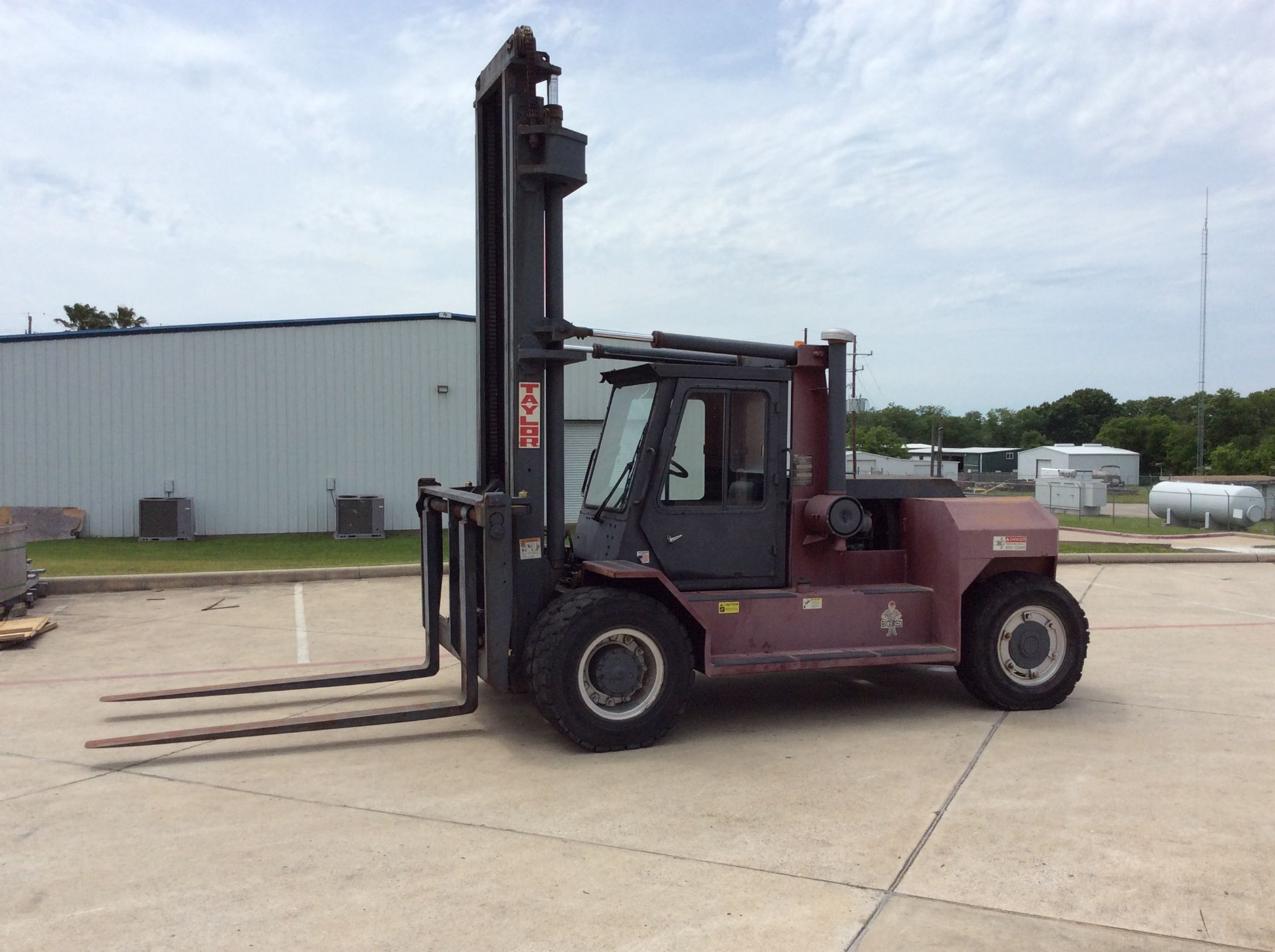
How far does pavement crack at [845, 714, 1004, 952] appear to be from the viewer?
371 cm

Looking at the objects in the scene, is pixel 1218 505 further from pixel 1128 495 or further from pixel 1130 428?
pixel 1130 428

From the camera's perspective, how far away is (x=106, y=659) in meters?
8.65

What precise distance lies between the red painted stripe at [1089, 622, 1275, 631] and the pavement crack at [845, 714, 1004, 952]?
4.77 meters

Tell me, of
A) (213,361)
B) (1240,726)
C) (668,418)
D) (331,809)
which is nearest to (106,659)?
(331,809)

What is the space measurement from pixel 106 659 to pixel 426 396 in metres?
12.6

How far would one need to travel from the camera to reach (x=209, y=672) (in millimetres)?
8242

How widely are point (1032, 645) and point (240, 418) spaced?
673 inches

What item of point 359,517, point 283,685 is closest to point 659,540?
point 283,685

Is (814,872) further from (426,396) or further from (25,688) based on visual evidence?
(426,396)

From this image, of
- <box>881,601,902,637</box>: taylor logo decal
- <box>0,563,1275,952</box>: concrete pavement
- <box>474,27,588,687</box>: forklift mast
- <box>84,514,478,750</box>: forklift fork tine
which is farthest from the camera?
<box>881,601,902,637</box>: taylor logo decal

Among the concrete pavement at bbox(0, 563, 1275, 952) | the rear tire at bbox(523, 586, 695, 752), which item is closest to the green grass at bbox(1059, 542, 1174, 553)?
the concrete pavement at bbox(0, 563, 1275, 952)

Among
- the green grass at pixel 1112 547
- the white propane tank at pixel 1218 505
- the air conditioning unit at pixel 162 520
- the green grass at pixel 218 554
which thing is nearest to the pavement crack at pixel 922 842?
the green grass at pixel 218 554

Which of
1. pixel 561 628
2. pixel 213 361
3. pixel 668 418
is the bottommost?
pixel 561 628

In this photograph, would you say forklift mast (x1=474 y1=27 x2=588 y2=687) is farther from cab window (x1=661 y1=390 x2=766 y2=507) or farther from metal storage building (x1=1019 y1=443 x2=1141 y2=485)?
metal storage building (x1=1019 y1=443 x2=1141 y2=485)
